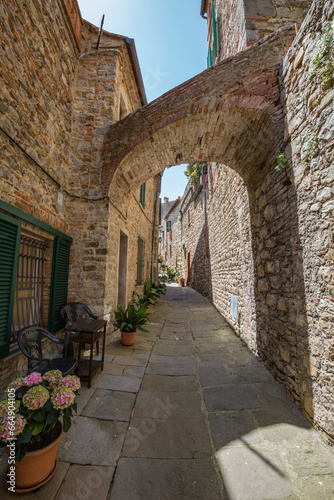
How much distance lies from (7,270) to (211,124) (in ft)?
12.2

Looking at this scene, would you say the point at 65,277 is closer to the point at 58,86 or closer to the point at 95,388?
the point at 95,388

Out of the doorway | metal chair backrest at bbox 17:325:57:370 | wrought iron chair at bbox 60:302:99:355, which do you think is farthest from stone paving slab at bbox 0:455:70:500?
the doorway

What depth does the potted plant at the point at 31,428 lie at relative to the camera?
1.37 metres

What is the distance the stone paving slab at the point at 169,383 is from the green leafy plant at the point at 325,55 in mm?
3611

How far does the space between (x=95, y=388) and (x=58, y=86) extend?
4883 mm

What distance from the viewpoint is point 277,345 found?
2.93m

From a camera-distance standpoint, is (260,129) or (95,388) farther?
(260,129)

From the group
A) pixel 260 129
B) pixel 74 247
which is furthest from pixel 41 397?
pixel 260 129

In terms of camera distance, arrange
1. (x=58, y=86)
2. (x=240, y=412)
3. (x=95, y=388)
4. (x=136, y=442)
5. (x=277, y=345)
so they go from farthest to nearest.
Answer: (x=58, y=86)
(x=277, y=345)
(x=95, y=388)
(x=240, y=412)
(x=136, y=442)

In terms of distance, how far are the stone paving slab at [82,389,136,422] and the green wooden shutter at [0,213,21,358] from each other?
111 centimetres

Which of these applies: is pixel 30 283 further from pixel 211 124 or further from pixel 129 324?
pixel 211 124

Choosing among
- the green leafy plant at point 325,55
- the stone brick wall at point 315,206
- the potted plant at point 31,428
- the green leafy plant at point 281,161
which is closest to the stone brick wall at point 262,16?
the stone brick wall at point 315,206

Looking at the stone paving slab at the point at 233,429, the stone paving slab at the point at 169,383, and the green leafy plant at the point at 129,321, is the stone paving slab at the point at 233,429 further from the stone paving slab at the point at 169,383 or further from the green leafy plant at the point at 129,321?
the green leafy plant at the point at 129,321

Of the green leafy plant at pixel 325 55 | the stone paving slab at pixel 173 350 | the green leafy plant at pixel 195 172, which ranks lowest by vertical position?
the stone paving slab at pixel 173 350
